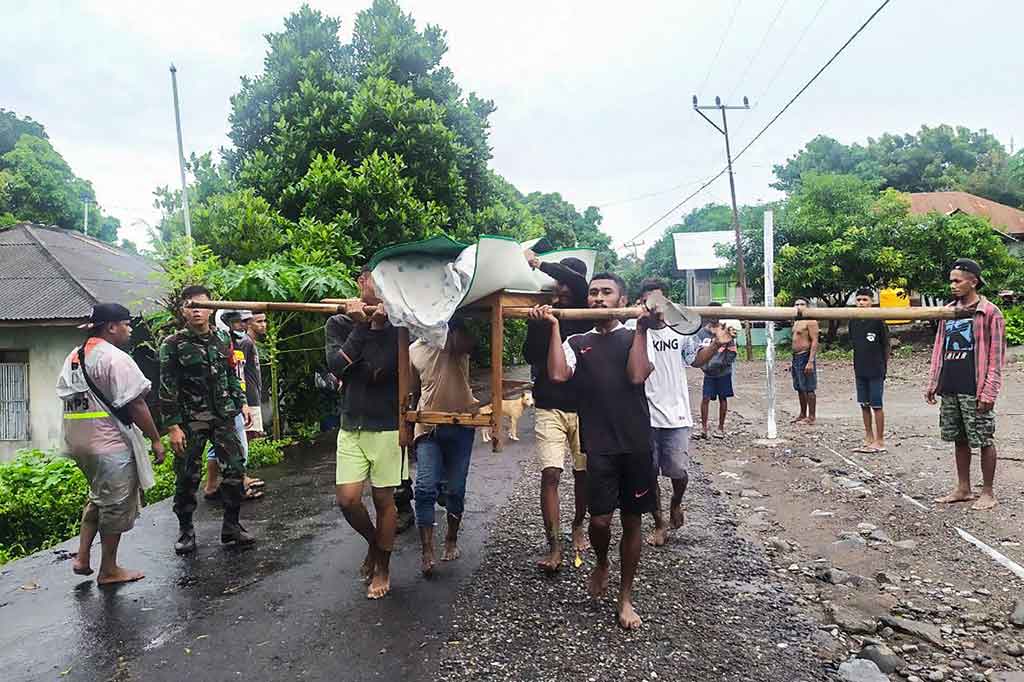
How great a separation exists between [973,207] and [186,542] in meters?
34.4

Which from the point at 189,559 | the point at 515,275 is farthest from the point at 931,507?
the point at 189,559

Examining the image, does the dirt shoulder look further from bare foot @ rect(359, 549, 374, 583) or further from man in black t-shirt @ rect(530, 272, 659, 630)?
bare foot @ rect(359, 549, 374, 583)

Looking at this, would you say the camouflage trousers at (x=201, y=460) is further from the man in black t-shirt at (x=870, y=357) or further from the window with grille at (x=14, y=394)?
the window with grille at (x=14, y=394)

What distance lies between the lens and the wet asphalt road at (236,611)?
3662 mm

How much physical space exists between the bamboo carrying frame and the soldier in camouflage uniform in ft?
2.92

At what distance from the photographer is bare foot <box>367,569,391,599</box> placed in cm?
446

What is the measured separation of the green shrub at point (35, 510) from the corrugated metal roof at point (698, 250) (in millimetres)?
30052

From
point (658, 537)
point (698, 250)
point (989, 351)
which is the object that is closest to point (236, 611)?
point (658, 537)

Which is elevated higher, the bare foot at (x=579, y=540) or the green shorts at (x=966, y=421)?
the green shorts at (x=966, y=421)

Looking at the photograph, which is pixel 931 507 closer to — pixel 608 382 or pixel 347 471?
pixel 608 382

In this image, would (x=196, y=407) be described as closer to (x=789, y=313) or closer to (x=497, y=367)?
(x=497, y=367)

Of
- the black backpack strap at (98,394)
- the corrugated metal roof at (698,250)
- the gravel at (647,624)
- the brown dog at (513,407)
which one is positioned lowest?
the gravel at (647,624)

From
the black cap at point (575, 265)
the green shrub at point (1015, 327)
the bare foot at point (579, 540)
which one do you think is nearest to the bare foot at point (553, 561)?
the bare foot at point (579, 540)

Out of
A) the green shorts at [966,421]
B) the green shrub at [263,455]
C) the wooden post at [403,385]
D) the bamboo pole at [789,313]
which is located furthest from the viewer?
the green shrub at [263,455]
